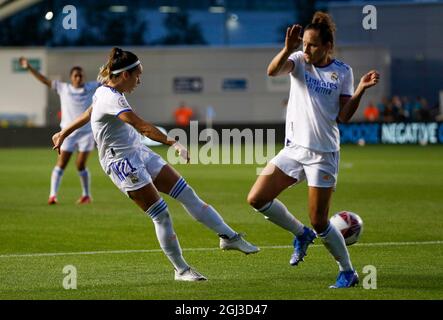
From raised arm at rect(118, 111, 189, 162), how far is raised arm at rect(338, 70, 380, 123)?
5.09ft

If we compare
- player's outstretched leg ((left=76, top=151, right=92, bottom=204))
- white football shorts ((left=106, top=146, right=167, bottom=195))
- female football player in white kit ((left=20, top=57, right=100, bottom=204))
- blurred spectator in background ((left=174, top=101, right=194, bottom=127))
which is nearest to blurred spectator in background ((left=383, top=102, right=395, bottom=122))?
blurred spectator in background ((left=174, top=101, right=194, bottom=127))

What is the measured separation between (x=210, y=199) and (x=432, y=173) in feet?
27.5

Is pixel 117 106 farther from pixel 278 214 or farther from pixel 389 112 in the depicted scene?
pixel 389 112

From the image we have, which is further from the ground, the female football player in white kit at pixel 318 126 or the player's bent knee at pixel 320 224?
the female football player in white kit at pixel 318 126

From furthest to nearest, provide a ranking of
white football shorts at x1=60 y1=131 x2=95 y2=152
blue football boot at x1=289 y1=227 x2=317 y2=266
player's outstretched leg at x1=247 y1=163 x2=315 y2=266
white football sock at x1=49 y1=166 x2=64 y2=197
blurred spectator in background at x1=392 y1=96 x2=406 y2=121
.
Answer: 1. blurred spectator in background at x1=392 y1=96 x2=406 y2=121
2. white football shorts at x1=60 y1=131 x2=95 y2=152
3. white football sock at x1=49 y1=166 x2=64 y2=197
4. blue football boot at x1=289 y1=227 x2=317 y2=266
5. player's outstretched leg at x1=247 y1=163 x2=315 y2=266

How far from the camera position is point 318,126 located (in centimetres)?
1020

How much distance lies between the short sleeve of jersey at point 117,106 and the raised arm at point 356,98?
203 centimetres

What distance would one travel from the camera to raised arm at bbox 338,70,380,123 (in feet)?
32.4

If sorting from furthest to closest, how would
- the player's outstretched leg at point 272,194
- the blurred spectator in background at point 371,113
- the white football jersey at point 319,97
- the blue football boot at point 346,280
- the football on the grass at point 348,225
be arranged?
the blurred spectator in background at point 371,113
the football on the grass at point 348,225
the player's outstretched leg at point 272,194
the white football jersey at point 319,97
the blue football boot at point 346,280

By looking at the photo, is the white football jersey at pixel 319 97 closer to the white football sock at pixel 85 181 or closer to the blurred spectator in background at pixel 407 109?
the white football sock at pixel 85 181

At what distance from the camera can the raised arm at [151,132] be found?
986 cm

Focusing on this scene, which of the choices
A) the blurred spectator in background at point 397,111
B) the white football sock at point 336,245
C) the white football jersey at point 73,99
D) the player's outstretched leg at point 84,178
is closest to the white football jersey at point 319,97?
the white football sock at point 336,245

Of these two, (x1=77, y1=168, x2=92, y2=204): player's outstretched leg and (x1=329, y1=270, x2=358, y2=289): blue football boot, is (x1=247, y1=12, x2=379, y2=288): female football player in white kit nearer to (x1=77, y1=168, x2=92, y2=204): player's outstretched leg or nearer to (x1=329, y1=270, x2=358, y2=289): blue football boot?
(x1=329, y1=270, x2=358, y2=289): blue football boot
